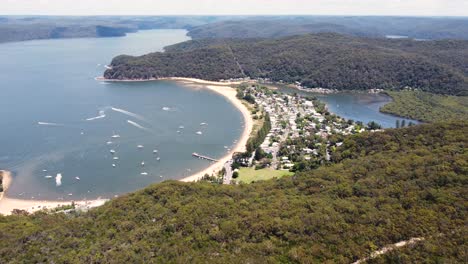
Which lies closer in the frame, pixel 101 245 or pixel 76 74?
pixel 101 245

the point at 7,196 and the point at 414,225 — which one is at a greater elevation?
the point at 414,225

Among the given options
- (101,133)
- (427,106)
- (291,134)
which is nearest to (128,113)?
(101,133)

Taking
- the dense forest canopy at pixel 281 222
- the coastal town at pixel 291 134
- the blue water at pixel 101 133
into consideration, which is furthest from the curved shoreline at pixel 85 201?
the dense forest canopy at pixel 281 222

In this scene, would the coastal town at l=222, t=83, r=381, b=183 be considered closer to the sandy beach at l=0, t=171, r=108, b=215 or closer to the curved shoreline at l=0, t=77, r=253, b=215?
the curved shoreline at l=0, t=77, r=253, b=215

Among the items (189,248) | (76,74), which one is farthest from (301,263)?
(76,74)

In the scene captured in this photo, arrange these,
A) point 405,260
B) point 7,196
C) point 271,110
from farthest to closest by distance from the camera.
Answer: point 271,110 → point 7,196 → point 405,260

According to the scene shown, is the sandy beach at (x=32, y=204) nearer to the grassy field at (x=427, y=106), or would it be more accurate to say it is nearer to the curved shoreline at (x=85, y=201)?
the curved shoreline at (x=85, y=201)

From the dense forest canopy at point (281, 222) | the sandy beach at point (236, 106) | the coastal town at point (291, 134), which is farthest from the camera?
the sandy beach at point (236, 106)

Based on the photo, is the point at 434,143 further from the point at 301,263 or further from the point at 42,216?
the point at 42,216
